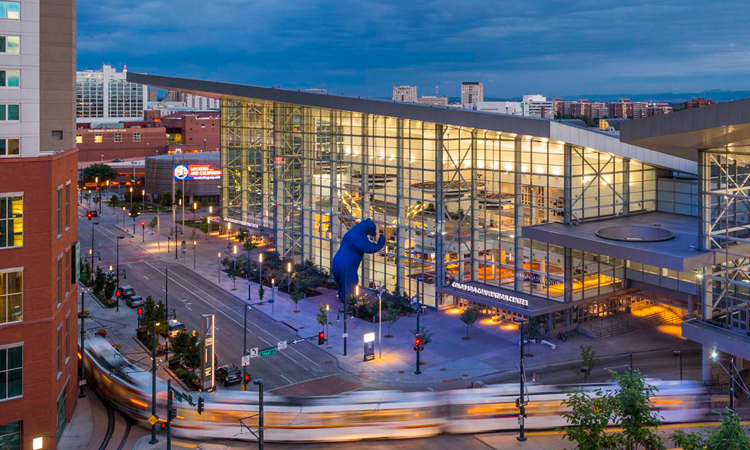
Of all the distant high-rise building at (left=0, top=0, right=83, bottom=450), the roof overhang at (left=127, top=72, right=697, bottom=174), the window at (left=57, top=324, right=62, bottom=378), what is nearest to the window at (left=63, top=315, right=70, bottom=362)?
the distant high-rise building at (left=0, top=0, right=83, bottom=450)

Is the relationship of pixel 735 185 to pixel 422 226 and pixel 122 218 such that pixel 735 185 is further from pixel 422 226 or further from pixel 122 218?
pixel 122 218

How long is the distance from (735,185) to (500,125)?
19349 mm

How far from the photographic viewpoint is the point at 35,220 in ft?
120

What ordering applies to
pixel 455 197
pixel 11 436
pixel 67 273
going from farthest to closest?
pixel 455 197, pixel 67 273, pixel 11 436

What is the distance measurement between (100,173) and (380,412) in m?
149

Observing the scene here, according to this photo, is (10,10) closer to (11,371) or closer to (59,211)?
(59,211)

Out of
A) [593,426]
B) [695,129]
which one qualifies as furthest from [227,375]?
[695,129]

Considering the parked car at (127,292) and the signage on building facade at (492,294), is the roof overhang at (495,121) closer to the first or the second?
the signage on building facade at (492,294)

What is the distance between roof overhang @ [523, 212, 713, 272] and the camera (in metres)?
50.5

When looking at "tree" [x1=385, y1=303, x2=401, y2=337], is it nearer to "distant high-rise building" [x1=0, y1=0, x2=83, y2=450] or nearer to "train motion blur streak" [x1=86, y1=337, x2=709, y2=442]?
"train motion blur streak" [x1=86, y1=337, x2=709, y2=442]

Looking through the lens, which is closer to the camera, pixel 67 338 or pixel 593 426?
pixel 593 426

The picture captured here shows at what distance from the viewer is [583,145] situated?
60.2 metres

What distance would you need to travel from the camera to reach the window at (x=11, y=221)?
116 feet

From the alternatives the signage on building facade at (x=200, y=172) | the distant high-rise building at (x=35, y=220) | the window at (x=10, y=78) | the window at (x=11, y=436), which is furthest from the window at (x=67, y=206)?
the signage on building facade at (x=200, y=172)
